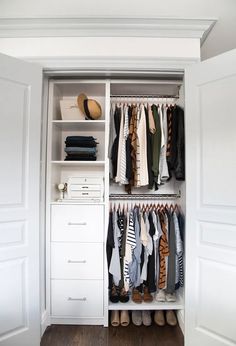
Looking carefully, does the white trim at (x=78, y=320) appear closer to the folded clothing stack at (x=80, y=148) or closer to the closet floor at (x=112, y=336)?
the closet floor at (x=112, y=336)

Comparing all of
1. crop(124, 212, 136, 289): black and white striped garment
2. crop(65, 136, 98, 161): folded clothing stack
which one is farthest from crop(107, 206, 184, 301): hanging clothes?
crop(65, 136, 98, 161): folded clothing stack

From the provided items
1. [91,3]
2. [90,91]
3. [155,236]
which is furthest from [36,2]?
[155,236]

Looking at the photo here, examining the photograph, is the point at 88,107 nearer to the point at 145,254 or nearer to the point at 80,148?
the point at 80,148

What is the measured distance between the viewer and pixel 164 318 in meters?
2.00

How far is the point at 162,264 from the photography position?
1.87 m

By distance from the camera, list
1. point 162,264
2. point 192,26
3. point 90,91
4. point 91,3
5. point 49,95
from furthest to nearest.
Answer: point 90,91
point 49,95
point 162,264
point 192,26
point 91,3

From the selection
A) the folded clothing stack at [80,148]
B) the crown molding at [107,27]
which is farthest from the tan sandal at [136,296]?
the crown molding at [107,27]

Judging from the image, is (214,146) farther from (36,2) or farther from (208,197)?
(36,2)

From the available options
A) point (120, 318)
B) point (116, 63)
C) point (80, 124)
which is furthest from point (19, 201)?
point (120, 318)

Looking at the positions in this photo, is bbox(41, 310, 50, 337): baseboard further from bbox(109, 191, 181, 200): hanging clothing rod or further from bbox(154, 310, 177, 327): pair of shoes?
bbox(109, 191, 181, 200): hanging clothing rod

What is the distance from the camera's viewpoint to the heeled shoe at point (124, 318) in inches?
75.8

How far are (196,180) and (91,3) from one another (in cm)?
146

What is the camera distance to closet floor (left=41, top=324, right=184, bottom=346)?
1732 millimetres

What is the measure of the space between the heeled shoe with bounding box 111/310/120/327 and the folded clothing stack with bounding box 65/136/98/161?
4.71 ft
